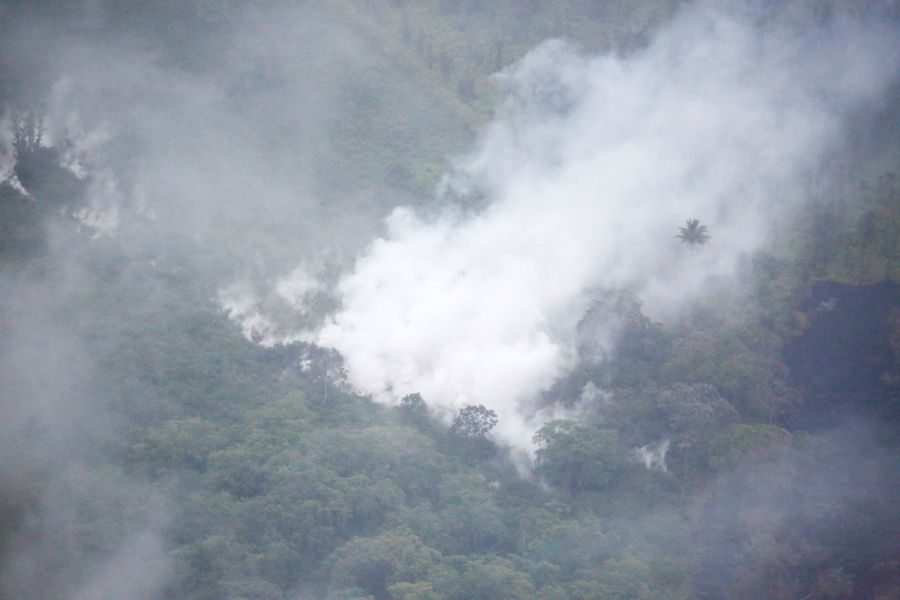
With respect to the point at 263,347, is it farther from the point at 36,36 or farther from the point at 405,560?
the point at 36,36

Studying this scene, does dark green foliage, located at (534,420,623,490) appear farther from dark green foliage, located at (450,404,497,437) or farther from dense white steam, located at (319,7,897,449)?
dark green foliage, located at (450,404,497,437)

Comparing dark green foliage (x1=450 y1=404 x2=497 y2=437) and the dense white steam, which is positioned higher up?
the dense white steam

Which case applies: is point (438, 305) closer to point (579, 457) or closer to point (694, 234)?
point (579, 457)

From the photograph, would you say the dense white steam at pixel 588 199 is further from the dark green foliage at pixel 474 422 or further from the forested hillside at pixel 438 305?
the dark green foliage at pixel 474 422

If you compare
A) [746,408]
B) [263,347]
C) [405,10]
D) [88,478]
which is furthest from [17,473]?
[405,10]

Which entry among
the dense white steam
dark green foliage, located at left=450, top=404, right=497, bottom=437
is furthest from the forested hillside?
the dense white steam

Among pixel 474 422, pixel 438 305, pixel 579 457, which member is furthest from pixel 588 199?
pixel 579 457

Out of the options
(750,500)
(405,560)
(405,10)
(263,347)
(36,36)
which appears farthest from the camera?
(405,10)
